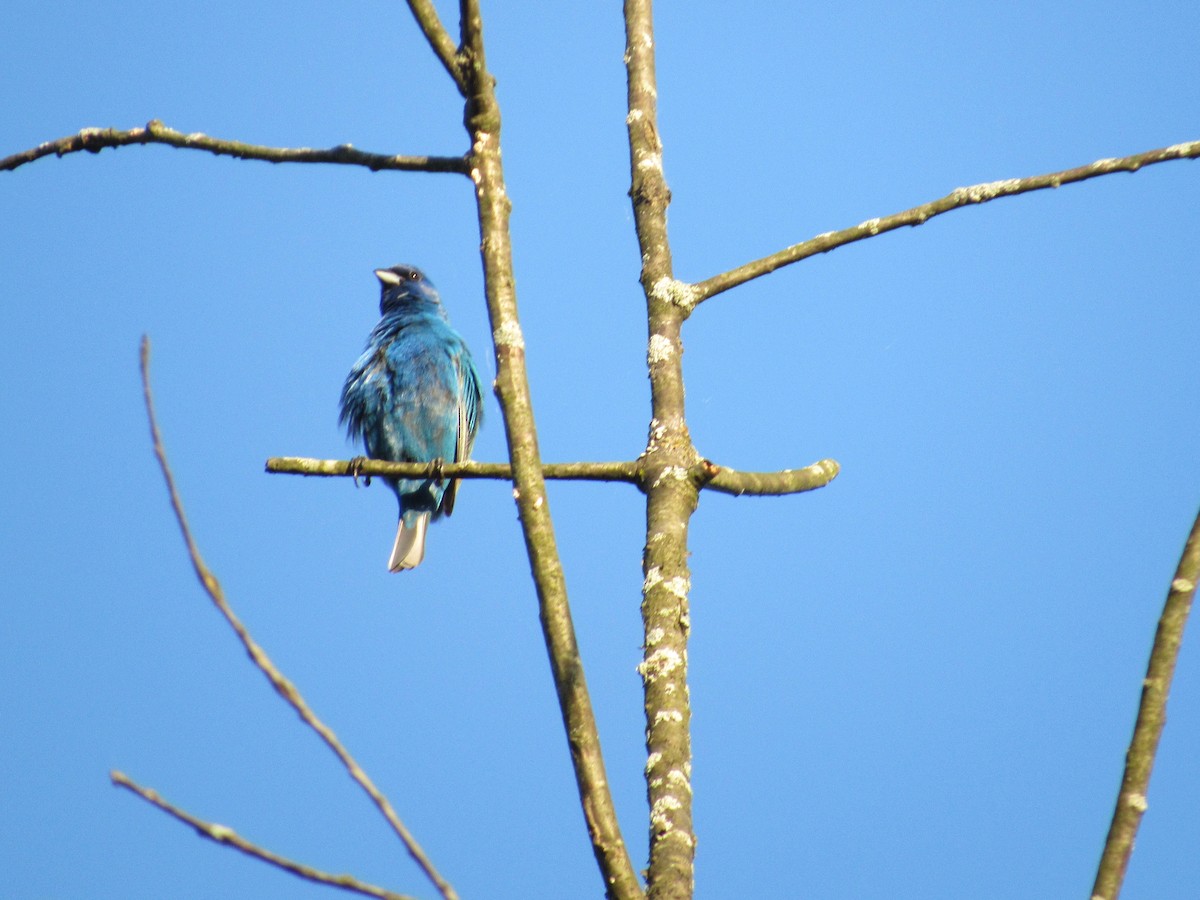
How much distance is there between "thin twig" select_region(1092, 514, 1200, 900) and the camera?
5.47 feet

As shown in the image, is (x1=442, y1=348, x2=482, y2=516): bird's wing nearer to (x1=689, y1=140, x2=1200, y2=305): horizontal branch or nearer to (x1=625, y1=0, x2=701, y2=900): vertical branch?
Result: (x1=625, y1=0, x2=701, y2=900): vertical branch

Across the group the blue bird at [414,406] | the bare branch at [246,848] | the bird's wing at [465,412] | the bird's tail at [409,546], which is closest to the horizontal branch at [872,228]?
the bare branch at [246,848]

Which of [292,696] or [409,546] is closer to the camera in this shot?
[292,696]

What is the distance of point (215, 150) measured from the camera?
271cm

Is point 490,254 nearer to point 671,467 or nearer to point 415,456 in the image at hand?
point 671,467

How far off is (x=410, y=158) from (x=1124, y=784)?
1.79 metres

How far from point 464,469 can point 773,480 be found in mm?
706

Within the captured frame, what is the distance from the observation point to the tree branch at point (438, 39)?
2412 millimetres

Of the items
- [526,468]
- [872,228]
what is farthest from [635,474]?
[872,228]

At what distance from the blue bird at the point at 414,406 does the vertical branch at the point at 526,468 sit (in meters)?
5.51

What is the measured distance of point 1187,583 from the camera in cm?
186

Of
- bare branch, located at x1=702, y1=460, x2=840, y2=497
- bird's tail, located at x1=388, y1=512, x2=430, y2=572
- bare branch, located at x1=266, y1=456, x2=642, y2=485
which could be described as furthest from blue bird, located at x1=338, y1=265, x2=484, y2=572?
bare branch, located at x1=702, y1=460, x2=840, y2=497

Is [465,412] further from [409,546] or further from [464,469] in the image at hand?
[464,469]

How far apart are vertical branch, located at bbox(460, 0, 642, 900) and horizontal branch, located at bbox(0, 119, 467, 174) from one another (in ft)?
0.83
